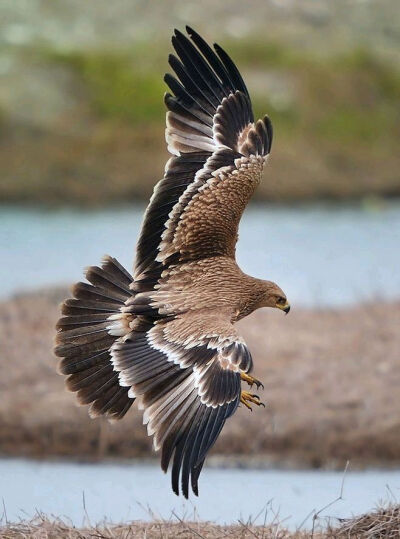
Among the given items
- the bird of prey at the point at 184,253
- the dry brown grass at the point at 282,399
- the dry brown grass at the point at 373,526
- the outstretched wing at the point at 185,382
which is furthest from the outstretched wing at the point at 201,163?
the dry brown grass at the point at 282,399

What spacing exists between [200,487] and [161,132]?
10100 mm

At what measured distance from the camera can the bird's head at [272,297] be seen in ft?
26.9

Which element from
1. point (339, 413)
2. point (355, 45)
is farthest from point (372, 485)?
point (355, 45)

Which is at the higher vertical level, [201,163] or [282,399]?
[201,163]

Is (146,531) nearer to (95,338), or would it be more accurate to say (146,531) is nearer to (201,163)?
(95,338)

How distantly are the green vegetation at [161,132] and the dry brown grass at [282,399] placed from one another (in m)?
6.30

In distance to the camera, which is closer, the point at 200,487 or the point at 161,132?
the point at 200,487

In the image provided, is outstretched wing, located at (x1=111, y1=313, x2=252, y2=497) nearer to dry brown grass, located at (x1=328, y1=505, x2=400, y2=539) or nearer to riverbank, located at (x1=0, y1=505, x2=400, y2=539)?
riverbank, located at (x1=0, y1=505, x2=400, y2=539)

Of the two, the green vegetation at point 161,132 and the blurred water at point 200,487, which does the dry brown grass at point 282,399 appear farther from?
the green vegetation at point 161,132

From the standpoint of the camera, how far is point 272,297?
8281 mm

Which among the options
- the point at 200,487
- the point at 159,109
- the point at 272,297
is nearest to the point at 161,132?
the point at 159,109

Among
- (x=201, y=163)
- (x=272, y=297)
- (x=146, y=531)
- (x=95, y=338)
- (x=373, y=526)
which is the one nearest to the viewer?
(x=373, y=526)

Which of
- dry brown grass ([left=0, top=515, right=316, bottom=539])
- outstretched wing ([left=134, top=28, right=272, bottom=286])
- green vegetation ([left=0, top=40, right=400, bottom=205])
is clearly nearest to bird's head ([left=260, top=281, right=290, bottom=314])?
outstretched wing ([left=134, top=28, right=272, bottom=286])

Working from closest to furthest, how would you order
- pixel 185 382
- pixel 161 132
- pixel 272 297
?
pixel 185 382 < pixel 272 297 < pixel 161 132
